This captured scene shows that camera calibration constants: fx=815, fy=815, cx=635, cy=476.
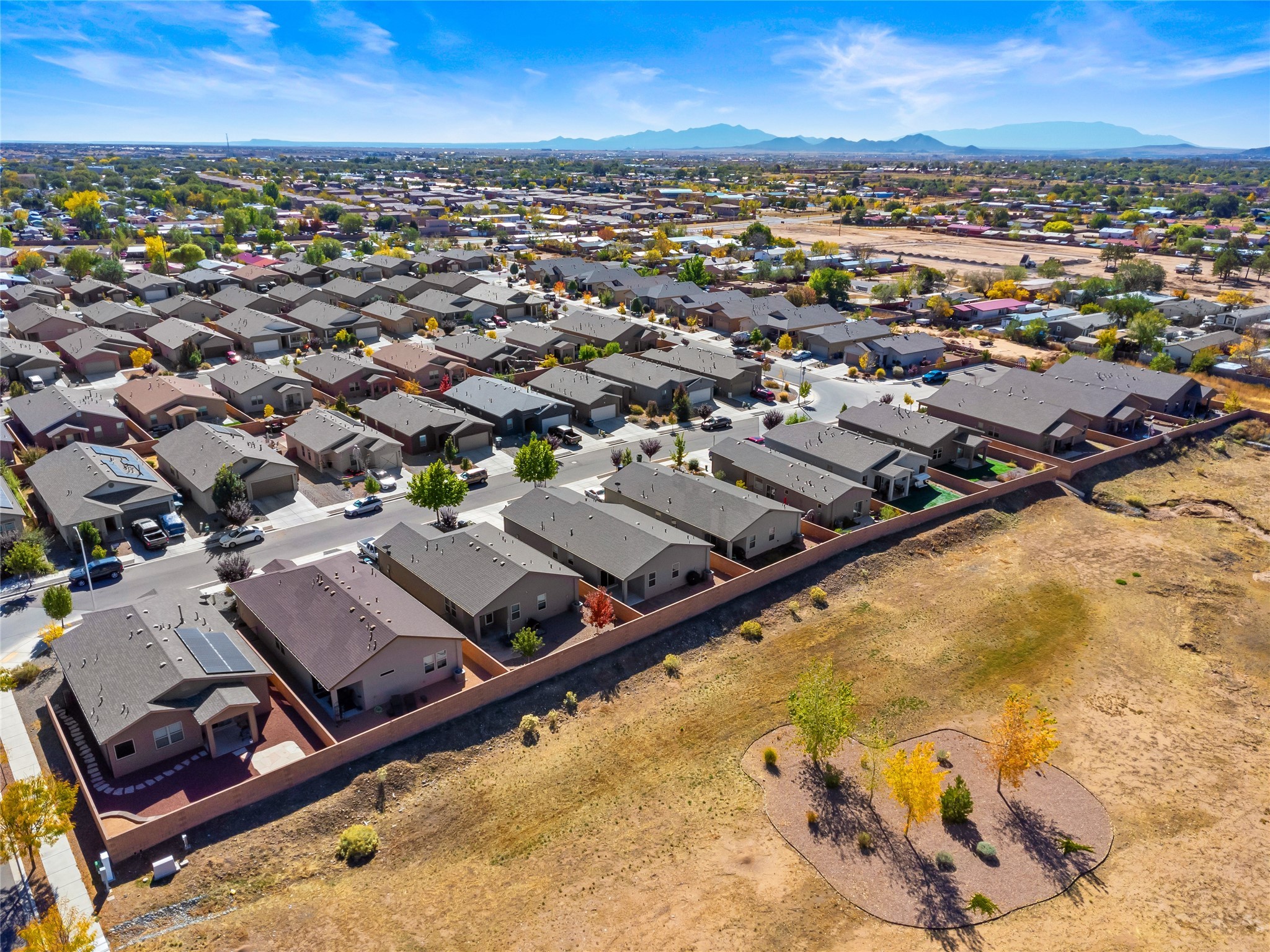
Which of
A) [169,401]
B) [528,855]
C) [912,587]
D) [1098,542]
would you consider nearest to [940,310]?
[1098,542]

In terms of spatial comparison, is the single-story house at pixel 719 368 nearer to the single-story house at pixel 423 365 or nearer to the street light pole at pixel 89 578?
the single-story house at pixel 423 365

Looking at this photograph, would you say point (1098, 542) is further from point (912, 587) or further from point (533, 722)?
point (533, 722)

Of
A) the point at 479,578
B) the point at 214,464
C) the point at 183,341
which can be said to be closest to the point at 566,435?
the point at 214,464

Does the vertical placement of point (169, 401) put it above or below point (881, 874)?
above

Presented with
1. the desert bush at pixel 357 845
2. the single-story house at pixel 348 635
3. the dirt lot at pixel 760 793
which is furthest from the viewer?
the single-story house at pixel 348 635

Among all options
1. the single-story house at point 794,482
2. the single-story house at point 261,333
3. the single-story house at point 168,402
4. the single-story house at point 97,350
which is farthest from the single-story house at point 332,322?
the single-story house at point 794,482

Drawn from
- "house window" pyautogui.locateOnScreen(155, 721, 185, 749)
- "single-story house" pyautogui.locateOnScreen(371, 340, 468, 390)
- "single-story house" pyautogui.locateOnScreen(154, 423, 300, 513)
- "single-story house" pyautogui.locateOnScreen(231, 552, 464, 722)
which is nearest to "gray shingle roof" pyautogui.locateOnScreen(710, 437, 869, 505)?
"single-story house" pyautogui.locateOnScreen(231, 552, 464, 722)
